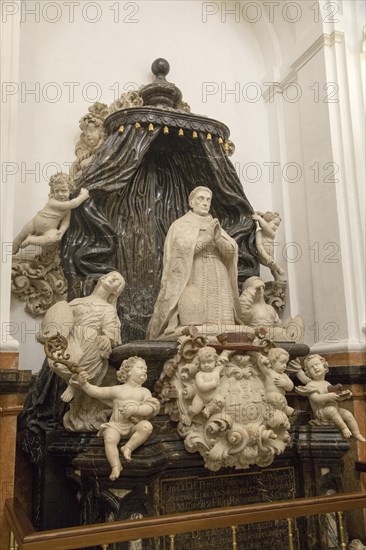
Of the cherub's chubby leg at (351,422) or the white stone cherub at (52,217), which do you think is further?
the white stone cherub at (52,217)

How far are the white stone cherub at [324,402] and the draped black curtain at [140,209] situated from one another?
4.67ft

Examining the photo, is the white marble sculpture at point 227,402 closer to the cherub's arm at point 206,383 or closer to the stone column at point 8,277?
the cherub's arm at point 206,383

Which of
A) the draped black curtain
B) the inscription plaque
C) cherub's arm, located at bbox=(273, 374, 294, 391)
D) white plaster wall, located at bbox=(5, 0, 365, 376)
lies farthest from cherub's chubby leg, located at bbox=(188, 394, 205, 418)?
white plaster wall, located at bbox=(5, 0, 365, 376)

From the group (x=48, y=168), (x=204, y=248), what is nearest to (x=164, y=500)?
(x=204, y=248)

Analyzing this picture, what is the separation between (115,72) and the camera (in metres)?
6.20

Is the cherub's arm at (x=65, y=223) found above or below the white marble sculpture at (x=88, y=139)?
below

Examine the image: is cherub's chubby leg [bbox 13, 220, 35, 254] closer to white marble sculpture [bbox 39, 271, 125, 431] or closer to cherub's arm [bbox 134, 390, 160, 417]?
white marble sculpture [bbox 39, 271, 125, 431]

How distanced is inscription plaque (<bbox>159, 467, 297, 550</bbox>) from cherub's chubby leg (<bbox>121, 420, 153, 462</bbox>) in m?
0.42

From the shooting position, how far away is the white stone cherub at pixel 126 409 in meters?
3.45

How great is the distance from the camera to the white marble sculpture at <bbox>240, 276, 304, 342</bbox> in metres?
4.96

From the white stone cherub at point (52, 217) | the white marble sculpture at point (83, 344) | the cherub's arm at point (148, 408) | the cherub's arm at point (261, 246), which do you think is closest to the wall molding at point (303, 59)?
the cherub's arm at point (261, 246)

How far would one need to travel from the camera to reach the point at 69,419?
13.5ft

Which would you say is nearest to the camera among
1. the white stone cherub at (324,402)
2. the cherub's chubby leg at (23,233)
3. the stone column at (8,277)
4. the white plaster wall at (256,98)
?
the stone column at (8,277)

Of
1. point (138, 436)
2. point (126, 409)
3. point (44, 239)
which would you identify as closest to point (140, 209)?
point (44, 239)
